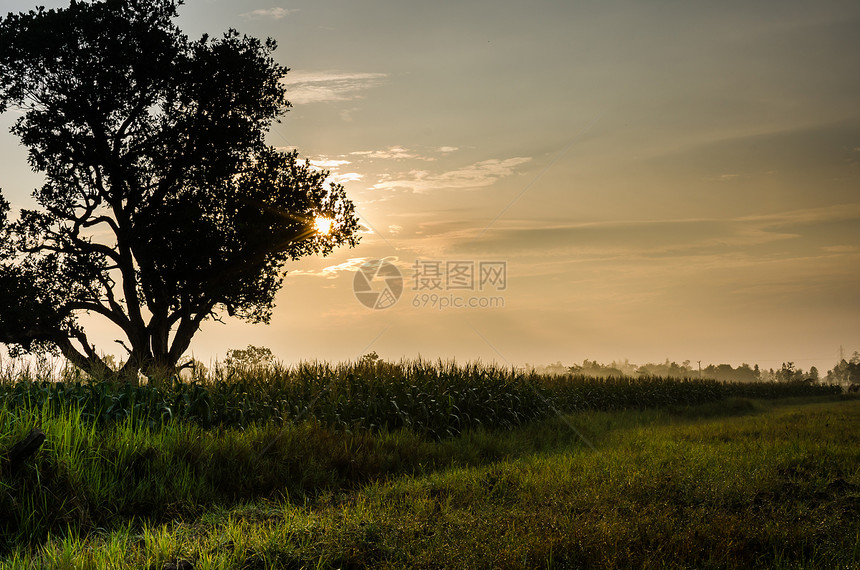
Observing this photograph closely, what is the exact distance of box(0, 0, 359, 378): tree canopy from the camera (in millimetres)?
21750

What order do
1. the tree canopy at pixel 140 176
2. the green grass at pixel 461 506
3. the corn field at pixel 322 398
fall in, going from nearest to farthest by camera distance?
the green grass at pixel 461 506 → the corn field at pixel 322 398 → the tree canopy at pixel 140 176

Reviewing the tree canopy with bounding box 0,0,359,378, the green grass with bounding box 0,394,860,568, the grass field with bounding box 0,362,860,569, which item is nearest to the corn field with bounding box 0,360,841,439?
the grass field with bounding box 0,362,860,569

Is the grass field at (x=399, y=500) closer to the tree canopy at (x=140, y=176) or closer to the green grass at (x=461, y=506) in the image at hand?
the green grass at (x=461, y=506)

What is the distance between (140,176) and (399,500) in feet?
63.0

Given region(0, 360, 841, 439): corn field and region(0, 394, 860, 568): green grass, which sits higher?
region(0, 360, 841, 439): corn field

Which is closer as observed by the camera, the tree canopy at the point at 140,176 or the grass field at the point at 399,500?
the grass field at the point at 399,500

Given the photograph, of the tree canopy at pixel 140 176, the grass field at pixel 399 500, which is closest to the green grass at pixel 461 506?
the grass field at pixel 399 500

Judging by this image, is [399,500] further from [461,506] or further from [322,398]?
[322,398]

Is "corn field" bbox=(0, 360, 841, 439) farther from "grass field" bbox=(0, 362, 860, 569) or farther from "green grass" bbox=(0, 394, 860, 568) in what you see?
"green grass" bbox=(0, 394, 860, 568)

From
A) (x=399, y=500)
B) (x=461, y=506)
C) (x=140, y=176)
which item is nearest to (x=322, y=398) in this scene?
(x=399, y=500)

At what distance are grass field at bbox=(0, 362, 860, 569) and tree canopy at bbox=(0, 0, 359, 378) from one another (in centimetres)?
1016

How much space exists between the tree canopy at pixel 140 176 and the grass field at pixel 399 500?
33.3 feet

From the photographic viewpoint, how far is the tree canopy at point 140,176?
856 inches

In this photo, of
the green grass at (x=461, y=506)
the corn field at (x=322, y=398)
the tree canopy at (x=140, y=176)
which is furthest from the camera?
the tree canopy at (x=140, y=176)
